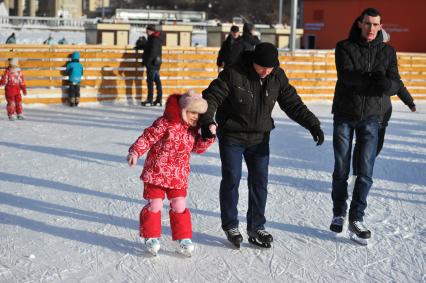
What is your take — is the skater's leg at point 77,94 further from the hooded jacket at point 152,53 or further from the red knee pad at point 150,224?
the red knee pad at point 150,224

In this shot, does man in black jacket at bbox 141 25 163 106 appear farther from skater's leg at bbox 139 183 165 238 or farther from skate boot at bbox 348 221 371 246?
skater's leg at bbox 139 183 165 238

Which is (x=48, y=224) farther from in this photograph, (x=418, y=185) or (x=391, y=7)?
(x=391, y=7)

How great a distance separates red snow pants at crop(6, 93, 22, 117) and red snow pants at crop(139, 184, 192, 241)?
684cm

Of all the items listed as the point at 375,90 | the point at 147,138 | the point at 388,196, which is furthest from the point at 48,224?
the point at 388,196

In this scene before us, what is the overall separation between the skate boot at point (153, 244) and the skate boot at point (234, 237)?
0.49 meters

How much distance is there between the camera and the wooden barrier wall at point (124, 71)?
1259cm

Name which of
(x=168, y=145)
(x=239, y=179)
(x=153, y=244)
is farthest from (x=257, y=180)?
(x=153, y=244)

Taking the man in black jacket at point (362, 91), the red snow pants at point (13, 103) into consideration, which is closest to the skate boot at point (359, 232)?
the man in black jacket at point (362, 91)

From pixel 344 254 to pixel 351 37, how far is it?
1.45 metres

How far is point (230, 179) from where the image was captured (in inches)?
172

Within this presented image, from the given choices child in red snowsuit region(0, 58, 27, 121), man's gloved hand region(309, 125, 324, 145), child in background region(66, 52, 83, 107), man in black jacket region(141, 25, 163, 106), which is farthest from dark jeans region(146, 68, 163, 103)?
man's gloved hand region(309, 125, 324, 145)

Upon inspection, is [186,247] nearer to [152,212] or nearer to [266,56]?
[152,212]

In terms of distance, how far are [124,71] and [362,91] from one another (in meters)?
9.32

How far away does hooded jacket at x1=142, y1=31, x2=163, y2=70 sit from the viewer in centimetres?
1251
